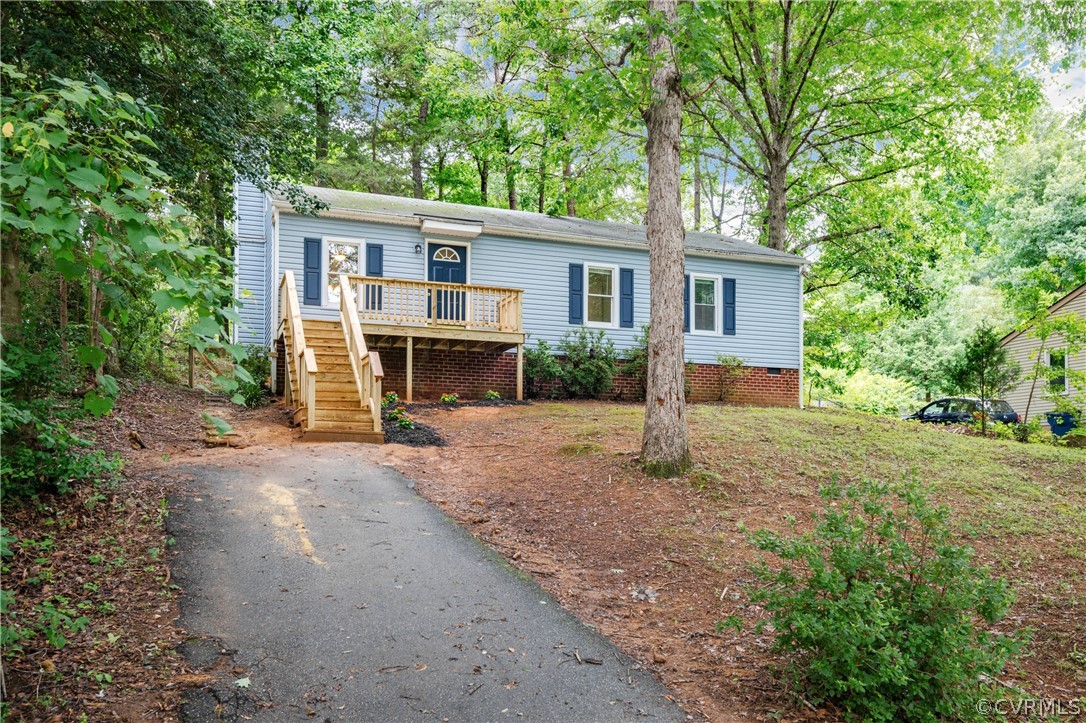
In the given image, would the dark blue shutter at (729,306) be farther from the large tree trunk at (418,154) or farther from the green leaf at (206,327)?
the green leaf at (206,327)

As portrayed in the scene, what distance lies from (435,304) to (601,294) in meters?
4.81

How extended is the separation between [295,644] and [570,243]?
547 inches

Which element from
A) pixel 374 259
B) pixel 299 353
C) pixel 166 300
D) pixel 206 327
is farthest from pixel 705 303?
pixel 166 300

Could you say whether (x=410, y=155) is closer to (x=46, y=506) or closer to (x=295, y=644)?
(x=46, y=506)

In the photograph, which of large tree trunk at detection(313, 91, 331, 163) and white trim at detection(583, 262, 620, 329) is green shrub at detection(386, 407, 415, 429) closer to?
white trim at detection(583, 262, 620, 329)

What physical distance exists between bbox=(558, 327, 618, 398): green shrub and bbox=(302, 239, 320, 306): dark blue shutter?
217 inches

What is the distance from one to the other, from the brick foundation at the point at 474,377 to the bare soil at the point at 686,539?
4532 millimetres

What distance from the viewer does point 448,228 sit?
15891 millimetres

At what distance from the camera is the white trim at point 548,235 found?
15.2 m

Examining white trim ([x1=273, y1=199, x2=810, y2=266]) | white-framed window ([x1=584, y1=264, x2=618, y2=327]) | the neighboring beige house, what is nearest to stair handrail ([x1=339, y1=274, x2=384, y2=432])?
white trim ([x1=273, y1=199, x2=810, y2=266])

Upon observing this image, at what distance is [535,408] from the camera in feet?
45.4

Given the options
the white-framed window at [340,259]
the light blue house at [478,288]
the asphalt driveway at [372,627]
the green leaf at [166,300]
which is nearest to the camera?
the green leaf at [166,300]

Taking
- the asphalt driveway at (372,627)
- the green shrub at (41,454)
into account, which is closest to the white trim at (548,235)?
the green shrub at (41,454)

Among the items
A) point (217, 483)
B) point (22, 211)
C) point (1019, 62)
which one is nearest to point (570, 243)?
point (217, 483)
